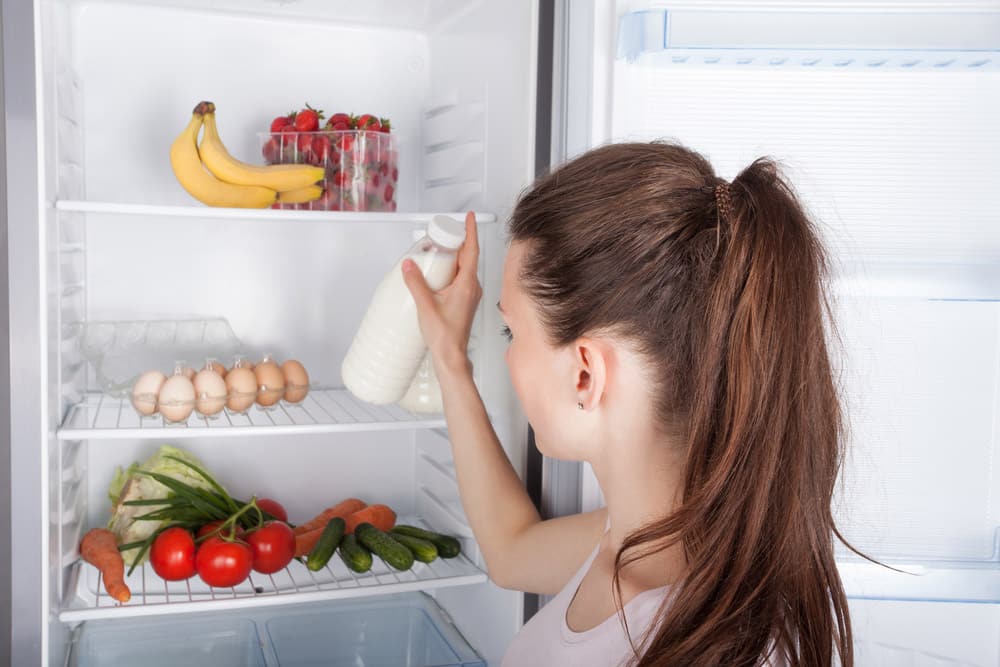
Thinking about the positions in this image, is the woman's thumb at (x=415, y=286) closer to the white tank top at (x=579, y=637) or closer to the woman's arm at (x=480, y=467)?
the woman's arm at (x=480, y=467)

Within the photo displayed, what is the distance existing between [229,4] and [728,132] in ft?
3.53

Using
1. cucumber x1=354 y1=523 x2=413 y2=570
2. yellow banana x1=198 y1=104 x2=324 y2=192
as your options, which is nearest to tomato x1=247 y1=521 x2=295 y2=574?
cucumber x1=354 y1=523 x2=413 y2=570

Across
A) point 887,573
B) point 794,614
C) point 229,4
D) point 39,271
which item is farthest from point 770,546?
point 229,4

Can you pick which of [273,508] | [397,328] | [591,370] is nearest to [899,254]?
[591,370]

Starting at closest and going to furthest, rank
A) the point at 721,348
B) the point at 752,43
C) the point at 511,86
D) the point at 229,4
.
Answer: the point at 721,348
the point at 752,43
the point at 511,86
the point at 229,4

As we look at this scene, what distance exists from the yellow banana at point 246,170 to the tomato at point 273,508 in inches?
24.3

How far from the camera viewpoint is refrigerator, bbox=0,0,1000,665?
1.14 metres

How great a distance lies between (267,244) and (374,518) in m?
0.60

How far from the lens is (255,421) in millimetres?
1598

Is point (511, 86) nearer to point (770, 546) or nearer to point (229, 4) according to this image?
point (229, 4)

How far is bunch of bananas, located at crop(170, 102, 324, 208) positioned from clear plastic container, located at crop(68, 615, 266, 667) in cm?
82

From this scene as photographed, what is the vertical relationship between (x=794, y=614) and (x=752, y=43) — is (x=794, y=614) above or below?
below

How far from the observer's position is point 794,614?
0.93 metres

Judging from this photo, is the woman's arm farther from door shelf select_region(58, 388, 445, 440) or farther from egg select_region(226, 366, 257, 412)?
egg select_region(226, 366, 257, 412)
